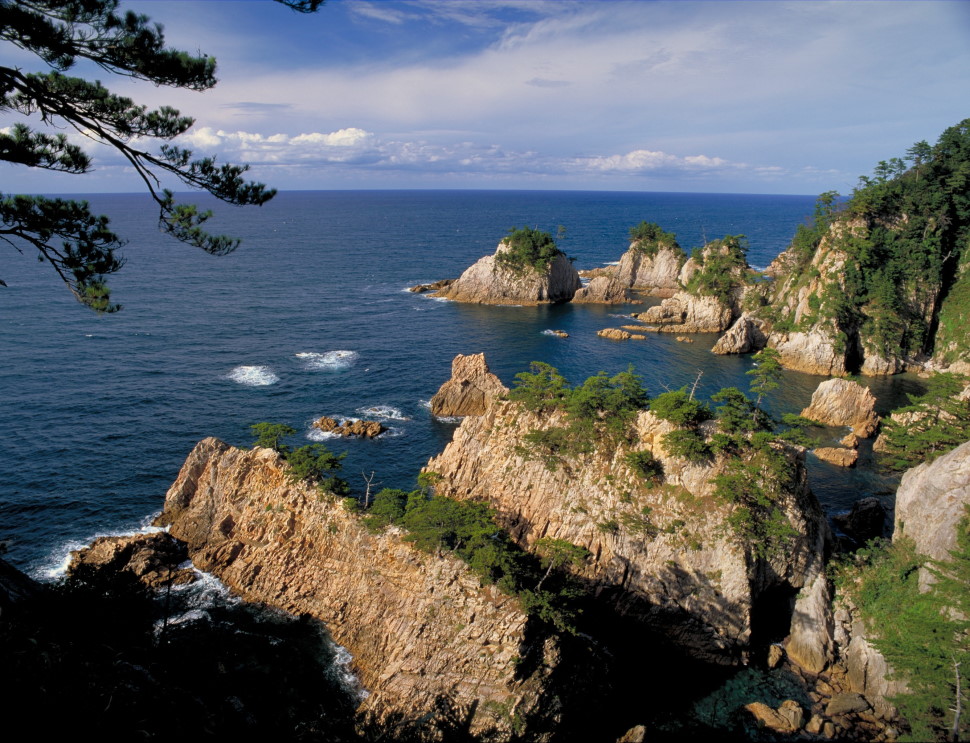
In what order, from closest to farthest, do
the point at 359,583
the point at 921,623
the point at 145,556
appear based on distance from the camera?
1. the point at 921,623
2. the point at 359,583
3. the point at 145,556

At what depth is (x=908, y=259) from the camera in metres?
68.2

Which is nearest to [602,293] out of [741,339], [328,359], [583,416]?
[741,339]

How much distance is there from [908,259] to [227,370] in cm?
8057

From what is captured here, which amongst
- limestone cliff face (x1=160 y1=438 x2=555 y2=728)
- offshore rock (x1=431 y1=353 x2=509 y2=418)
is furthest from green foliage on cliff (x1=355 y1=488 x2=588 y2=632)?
offshore rock (x1=431 y1=353 x2=509 y2=418)

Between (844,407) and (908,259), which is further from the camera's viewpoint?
(908,259)

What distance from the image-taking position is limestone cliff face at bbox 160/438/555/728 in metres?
24.4

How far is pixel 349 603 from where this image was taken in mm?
29812

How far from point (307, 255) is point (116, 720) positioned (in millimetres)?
147582

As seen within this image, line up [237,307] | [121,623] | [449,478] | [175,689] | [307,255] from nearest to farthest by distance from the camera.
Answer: [175,689] < [121,623] < [449,478] < [237,307] < [307,255]

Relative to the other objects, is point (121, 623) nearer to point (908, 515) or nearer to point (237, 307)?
point (908, 515)

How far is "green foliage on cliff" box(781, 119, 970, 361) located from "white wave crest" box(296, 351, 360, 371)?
57105 mm

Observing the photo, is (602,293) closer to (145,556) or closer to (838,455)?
(838,455)

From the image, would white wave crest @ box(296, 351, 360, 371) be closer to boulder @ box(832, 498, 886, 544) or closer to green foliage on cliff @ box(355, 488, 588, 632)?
green foliage on cliff @ box(355, 488, 588, 632)

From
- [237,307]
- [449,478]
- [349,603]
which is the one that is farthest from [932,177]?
[237,307]
